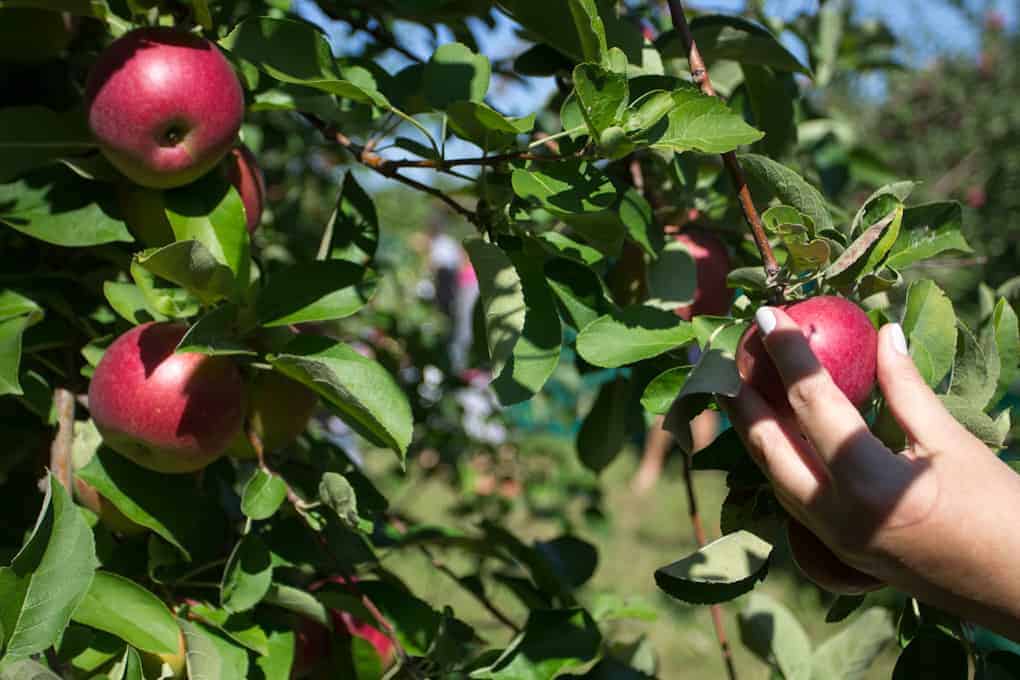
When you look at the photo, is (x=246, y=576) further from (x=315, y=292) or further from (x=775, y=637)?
(x=775, y=637)

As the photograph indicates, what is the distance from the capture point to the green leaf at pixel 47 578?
729 millimetres

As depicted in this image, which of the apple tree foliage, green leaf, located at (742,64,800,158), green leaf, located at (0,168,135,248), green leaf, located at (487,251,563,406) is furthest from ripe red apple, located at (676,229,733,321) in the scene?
green leaf, located at (0,168,135,248)

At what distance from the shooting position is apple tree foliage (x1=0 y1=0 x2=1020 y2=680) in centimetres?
81

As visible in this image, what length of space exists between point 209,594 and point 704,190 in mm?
713

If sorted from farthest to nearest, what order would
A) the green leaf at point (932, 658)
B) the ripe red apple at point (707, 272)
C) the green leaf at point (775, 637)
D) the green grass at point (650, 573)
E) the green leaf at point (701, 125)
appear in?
the green grass at point (650, 573), the green leaf at point (775, 637), the ripe red apple at point (707, 272), the green leaf at point (932, 658), the green leaf at point (701, 125)

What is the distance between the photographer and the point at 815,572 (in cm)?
84

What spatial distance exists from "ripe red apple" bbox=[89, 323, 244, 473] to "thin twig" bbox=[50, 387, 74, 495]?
6 cm

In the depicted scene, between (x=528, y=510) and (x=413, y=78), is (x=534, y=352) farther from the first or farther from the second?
(x=528, y=510)

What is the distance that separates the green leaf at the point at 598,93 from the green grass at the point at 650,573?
158cm

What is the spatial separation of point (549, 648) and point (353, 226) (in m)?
0.49

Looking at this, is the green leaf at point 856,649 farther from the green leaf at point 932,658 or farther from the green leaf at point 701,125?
the green leaf at point 701,125

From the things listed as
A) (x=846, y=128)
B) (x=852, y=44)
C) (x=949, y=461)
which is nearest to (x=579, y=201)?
(x=949, y=461)

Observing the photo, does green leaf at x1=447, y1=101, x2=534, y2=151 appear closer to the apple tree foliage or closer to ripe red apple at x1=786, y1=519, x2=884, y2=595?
the apple tree foliage

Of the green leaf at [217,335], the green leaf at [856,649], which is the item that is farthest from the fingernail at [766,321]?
the green leaf at [856,649]
